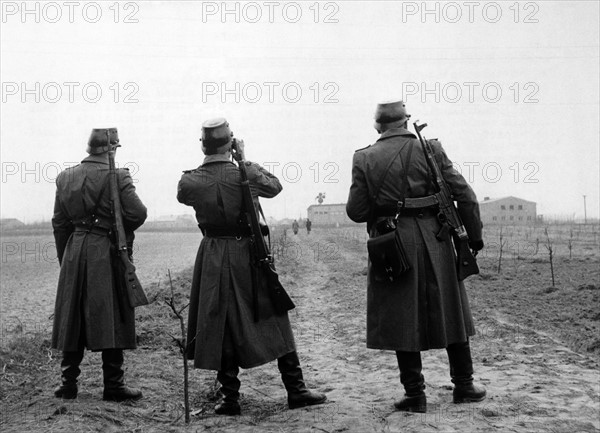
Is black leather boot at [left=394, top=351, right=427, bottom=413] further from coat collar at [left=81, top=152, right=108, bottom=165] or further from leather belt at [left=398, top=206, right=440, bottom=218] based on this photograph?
coat collar at [left=81, top=152, right=108, bottom=165]

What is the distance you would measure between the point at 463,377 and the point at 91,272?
10.4 ft

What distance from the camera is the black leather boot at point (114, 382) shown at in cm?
503

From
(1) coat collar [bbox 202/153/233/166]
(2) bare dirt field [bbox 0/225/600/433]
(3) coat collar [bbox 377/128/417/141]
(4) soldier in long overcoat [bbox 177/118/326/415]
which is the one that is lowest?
(2) bare dirt field [bbox 0/225/600/433]

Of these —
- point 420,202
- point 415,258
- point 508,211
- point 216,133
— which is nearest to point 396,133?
point 420,202

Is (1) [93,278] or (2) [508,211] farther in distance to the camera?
(2) [508,211]

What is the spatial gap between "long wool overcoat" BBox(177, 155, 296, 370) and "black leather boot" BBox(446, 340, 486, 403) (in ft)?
4.20

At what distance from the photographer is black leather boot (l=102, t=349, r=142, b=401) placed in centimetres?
503

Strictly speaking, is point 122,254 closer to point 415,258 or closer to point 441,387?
point 415,258

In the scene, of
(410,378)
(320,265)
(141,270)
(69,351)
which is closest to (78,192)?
(69,351)

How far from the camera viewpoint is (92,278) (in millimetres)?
5133

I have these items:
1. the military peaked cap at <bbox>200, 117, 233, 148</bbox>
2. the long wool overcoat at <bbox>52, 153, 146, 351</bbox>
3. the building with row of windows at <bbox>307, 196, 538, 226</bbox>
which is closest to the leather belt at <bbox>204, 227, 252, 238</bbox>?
the military peaked cap at <bbox>200, 117, 233, 148</bbox>

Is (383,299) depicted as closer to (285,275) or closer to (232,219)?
(232,219)

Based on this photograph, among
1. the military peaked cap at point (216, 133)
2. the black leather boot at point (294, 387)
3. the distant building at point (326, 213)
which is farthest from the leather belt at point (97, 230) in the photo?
the distant building at point (326, 213)

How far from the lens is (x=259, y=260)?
4.80m
